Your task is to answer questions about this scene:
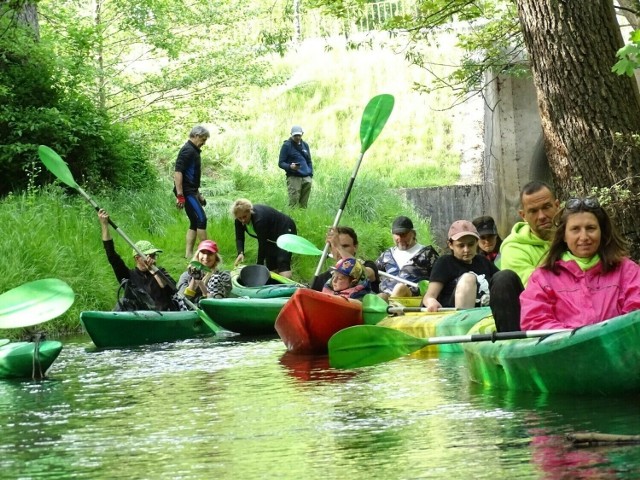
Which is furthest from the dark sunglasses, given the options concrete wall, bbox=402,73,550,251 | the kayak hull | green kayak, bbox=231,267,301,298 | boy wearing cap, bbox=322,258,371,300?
concrete wall, bbox=402,73,550,251

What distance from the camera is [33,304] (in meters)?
7.75

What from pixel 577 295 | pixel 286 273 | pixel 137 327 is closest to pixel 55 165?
pixel 137 327

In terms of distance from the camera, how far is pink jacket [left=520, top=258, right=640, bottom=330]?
5707 millimetres

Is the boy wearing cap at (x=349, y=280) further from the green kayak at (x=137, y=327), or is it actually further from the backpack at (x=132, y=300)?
the backpack at (x=132, y=300)

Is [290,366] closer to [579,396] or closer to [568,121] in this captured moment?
[568,121]

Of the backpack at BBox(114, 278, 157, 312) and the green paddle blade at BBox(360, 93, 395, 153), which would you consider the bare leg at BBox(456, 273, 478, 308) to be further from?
the backpack at BBox(114, 278, 157, 312)

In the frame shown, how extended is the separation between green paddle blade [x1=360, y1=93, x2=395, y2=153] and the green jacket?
15.7 feet

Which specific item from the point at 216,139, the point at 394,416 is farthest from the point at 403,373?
the point at 216,139

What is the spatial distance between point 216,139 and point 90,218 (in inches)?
344

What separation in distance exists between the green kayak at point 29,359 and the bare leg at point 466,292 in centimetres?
263

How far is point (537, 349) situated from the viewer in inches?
227

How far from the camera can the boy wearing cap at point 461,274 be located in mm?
8617

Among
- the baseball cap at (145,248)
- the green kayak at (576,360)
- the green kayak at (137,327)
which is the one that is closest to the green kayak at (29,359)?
the green kayak at (137,327)

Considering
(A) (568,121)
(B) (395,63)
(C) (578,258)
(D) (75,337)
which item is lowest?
(D) (75,337)
